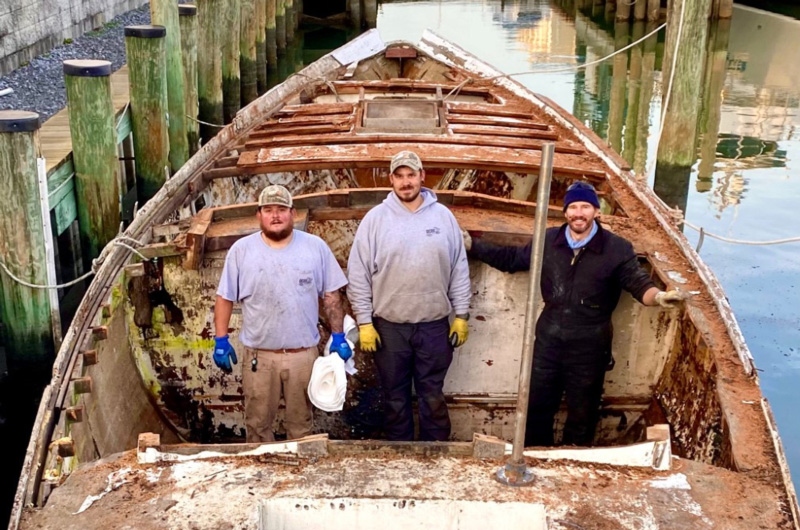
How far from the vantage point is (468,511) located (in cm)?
310

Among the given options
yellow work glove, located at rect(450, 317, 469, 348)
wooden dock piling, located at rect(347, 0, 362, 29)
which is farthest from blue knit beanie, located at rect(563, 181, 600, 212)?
wooden dock piling, located at rect(347, 0, 362, 29)

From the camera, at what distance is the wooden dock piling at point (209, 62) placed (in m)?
11.1

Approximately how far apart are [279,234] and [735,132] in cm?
1255

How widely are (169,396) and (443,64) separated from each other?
6310 mm

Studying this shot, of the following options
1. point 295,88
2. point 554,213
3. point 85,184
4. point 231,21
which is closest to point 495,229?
point 554,213

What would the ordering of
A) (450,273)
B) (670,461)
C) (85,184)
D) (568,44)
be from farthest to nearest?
(568,44), (85,184), (450,273), (670,461)

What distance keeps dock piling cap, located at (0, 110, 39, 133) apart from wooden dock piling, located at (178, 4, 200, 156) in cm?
430

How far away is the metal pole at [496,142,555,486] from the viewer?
2.70m

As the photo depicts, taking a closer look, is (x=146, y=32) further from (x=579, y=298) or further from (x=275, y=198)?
(x=579, y=298)

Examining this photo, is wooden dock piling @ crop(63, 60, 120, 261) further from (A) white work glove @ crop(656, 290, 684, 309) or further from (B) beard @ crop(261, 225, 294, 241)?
(A) white work glove @ crop(656, 290, 684, 309)

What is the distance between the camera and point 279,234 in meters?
4.21

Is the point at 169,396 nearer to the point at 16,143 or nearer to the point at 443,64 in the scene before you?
the point at 16,143

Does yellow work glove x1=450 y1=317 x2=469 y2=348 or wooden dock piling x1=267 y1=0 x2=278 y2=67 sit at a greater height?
wooden dock piling x1=267 y1=0 x2=278 y2=67

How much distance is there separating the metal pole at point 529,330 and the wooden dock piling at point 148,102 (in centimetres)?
571
